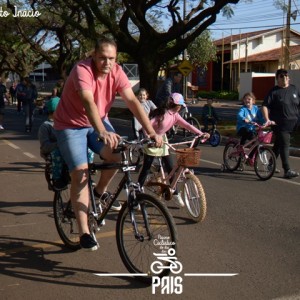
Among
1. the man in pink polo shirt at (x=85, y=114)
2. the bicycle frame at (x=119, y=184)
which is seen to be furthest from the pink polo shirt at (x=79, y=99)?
the bicycle frame at (x=119, y=184)

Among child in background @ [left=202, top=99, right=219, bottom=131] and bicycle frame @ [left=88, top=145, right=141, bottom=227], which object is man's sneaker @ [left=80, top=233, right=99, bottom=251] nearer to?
bicycle frame @ [left=88, top=145, right=141, bottom=227]

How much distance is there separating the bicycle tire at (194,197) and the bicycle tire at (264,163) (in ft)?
9.45

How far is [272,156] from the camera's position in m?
8.91

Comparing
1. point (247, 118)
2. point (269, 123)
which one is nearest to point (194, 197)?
point (269, 123)

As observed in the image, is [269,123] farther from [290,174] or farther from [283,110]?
[290,174]

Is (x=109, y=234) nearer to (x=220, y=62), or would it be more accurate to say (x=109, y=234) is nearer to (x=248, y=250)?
(x=248, y=250)

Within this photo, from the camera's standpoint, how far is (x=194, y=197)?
626cm

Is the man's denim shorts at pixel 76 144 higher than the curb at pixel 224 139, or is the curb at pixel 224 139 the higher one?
the man's denim shorts at pixel 76 144

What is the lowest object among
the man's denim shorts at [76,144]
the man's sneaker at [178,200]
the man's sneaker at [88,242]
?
the man's sneaker at [178,200]

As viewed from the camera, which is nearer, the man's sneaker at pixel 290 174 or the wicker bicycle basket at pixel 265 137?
the man's sneaker at pixel 290 174

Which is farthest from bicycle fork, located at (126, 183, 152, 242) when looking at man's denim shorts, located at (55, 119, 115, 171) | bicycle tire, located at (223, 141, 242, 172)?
bicycle tire, located at (223, 141, 242, 172)

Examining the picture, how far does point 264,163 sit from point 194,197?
125 inches

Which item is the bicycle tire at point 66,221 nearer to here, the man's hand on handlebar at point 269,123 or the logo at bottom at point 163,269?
the logo at bottom at point 163,269

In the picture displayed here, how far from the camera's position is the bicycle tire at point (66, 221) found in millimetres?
5020
